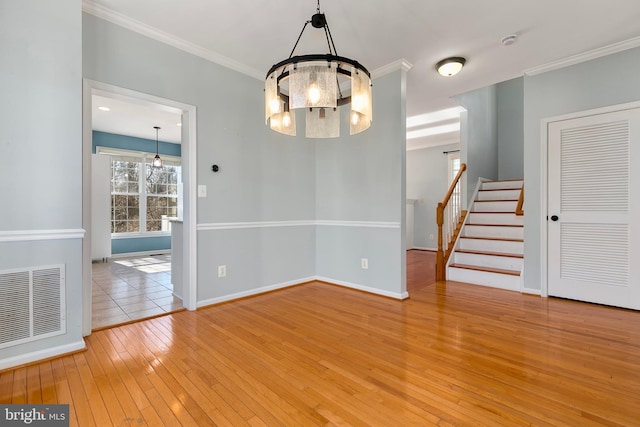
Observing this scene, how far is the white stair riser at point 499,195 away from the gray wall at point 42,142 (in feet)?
18.4

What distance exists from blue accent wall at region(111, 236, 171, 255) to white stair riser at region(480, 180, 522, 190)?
690cm

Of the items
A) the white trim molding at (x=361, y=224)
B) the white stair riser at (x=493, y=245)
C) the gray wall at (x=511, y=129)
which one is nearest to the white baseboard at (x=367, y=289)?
the white trim molding at (x=361, y=224)

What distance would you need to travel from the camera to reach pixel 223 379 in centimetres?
177

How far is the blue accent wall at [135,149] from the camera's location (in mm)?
6078

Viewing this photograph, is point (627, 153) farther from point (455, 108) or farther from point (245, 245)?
point (245, 245)

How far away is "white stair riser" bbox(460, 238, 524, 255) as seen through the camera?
401cm

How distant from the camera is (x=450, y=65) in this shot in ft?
10.4

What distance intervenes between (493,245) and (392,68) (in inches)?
111

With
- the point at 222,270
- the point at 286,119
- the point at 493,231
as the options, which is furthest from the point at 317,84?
the point at 493,231

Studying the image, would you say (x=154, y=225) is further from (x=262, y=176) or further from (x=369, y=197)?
(x=369, y=197)

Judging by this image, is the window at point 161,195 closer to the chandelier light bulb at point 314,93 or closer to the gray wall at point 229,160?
the gray wall at point 229,160

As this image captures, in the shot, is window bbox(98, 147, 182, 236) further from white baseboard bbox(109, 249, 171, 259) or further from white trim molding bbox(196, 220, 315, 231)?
white trim molding bbox(196, 220, 315, 231)

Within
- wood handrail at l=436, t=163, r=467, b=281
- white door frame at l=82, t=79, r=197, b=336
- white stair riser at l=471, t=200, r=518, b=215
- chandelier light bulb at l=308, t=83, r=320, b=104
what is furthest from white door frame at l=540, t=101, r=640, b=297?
white door frame at l=82, t=79, r=197, b=336

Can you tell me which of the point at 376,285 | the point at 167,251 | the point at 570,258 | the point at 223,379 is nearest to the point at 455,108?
the point at 570,258
